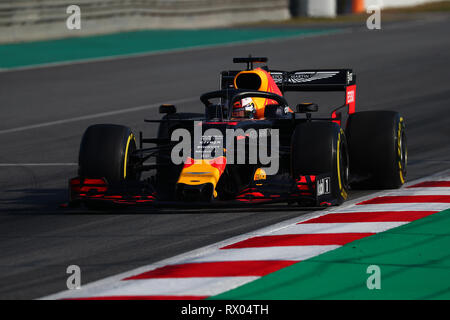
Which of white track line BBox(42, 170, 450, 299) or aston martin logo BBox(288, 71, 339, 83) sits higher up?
aston martin logo BBox(288, 71, 339, 83)

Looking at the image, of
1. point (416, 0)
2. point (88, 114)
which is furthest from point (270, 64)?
point (416, 0)

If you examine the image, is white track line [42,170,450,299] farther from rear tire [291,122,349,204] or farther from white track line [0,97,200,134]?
white track line [0,97,200,134]

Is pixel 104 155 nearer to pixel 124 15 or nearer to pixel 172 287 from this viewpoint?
pixel 172 287

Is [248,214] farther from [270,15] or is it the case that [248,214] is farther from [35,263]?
[270,15]

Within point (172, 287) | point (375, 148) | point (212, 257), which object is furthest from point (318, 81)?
point (172, 287)

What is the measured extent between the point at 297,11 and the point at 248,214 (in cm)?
3495

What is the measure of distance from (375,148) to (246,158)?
146cm

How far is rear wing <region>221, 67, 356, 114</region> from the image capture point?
453 inches

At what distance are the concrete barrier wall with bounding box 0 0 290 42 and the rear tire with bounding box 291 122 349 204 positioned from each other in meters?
21.1

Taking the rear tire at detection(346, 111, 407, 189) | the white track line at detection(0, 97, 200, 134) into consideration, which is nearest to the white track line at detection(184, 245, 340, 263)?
the rear tire at detection(346, 111, 407, 189)

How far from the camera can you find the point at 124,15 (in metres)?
34.0

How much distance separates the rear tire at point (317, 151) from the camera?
9.15 metres

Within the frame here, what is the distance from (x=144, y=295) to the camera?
6477mm

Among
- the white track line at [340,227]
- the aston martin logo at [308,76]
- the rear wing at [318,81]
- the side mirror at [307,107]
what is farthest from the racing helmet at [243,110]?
the white track line at [340,227]
